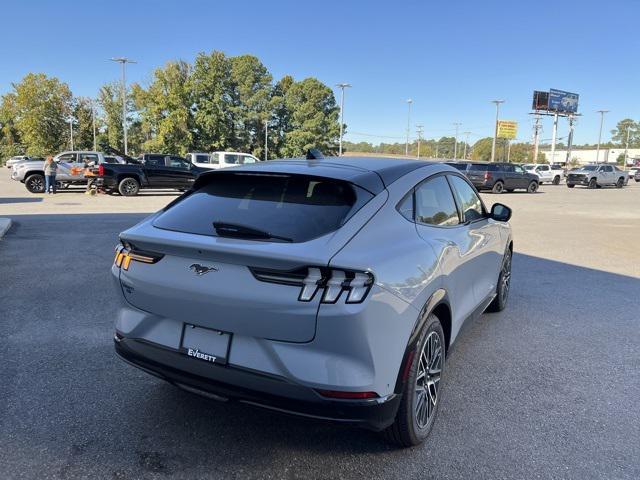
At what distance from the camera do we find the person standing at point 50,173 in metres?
19.2

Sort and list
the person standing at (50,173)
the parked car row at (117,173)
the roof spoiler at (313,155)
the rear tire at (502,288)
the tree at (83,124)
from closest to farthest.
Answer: the roof spoiler at (313,155) < the rear tire at (502,288) < the person standing at (50,173) < the parked car row at (117,173) < the tree at (83,124)

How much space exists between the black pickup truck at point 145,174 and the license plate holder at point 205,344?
17.0 metres

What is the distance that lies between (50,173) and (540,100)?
6670 centimetres

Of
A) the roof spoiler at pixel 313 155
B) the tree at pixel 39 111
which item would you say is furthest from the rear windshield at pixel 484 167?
the tree at pixel 39 111

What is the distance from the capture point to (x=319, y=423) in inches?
92.0

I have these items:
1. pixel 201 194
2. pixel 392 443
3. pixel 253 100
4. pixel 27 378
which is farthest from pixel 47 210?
pixel 253 100

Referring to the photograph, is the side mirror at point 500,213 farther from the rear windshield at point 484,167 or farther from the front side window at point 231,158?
the front side window at point 231,158

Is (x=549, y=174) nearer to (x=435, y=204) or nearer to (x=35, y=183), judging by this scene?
(x=35, y=183)

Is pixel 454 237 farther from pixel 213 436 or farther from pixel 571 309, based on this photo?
pixel 571 309

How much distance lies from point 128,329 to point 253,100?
2399 inches

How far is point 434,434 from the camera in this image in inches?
117

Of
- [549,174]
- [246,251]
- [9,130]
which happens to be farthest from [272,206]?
[9,130]

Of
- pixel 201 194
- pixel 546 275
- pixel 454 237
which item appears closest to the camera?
pixel 201 194

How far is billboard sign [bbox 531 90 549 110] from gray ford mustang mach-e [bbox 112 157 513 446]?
243 ft
